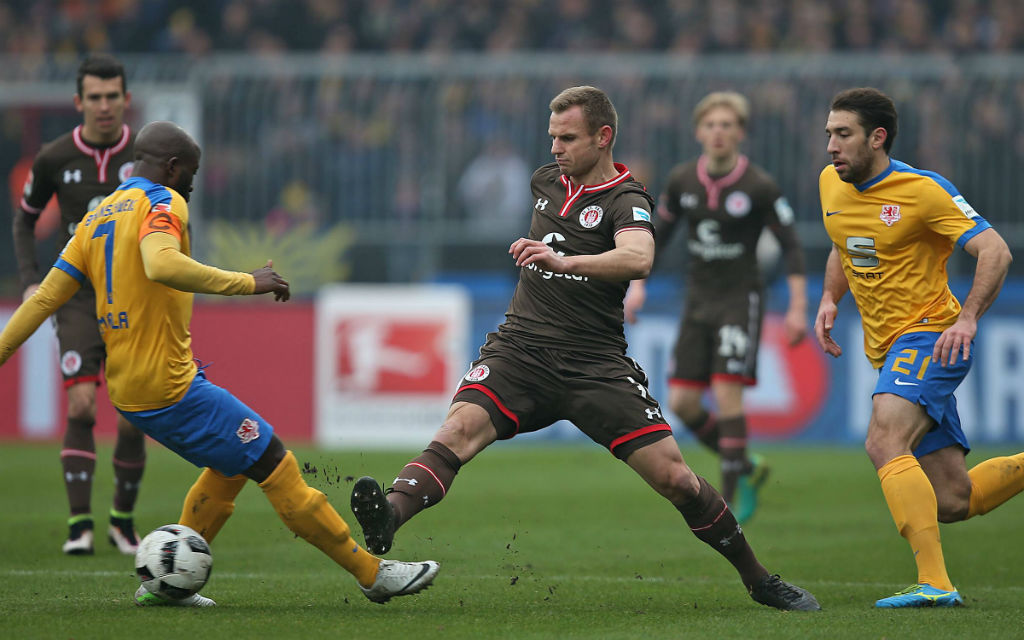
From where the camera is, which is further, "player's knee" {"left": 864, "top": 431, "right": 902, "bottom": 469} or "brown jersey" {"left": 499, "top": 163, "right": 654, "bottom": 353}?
"player's knee" {"left": 864, "top": 431, "right": 902, "bottom": 469}

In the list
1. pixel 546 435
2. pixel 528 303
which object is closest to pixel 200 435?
pixel 528 303

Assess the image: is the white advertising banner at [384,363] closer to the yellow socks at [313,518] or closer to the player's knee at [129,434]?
the player's knee at [129,434]

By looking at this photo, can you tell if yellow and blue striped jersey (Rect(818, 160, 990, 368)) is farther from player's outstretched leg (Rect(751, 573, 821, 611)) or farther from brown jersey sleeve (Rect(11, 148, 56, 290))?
brown jersey sleeve (Rect(11, 148, 56, 290))

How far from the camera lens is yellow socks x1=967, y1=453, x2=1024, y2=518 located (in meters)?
6.31

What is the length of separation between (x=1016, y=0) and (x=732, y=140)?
10.4m

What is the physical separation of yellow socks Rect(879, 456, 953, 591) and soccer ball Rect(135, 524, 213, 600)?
120 inches

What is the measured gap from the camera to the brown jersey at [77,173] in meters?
7.88

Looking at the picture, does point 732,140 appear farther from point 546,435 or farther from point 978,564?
point 546,435

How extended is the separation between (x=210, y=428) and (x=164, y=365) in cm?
33

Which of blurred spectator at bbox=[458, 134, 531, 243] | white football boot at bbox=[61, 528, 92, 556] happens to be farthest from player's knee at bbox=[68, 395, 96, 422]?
blurred spectator at bbox=[458, 134, 531, 243]

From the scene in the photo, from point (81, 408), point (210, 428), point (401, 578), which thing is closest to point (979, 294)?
point (401, 578)

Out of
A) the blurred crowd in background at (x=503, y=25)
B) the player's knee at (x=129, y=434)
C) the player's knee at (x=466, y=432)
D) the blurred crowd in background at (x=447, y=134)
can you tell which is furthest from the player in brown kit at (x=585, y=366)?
the blurred crowd in background at (x=503, y=25)

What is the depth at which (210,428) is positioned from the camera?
555 cm

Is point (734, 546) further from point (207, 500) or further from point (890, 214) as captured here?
point (207, 500)
